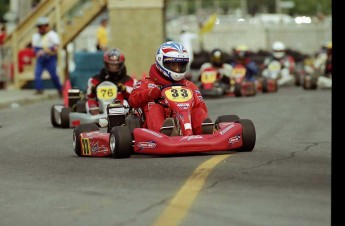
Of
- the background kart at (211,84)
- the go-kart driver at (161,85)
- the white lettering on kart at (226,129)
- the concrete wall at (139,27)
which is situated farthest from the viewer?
the concrete wall at (139,27)

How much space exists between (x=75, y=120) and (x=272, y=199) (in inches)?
387

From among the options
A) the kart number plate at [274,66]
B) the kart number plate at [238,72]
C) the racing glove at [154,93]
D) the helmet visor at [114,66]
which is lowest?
the kart number plate at [274,66]

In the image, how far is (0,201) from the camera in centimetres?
910

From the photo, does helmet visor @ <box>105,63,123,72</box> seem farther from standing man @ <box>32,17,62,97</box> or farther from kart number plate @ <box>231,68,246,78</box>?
kart number plate @ <box>231,68,246,78</box>

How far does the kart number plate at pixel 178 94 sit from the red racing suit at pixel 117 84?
5.05 metres

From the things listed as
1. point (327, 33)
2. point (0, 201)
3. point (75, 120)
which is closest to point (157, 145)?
point (0, 201)

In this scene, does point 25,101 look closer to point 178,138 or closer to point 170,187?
point 178,138

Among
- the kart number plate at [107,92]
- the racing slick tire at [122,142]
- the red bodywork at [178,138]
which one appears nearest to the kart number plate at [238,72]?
the kart number plate at [107,92]

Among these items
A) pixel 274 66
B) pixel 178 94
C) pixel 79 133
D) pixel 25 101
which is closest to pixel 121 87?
pixel 79 133

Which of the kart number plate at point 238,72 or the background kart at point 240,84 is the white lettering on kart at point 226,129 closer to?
the background kart at point 240,84

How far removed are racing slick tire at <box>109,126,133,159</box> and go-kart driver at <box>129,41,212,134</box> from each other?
1.85 ft

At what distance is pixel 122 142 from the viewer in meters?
11.9

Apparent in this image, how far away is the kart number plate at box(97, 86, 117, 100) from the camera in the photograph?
17812 mm

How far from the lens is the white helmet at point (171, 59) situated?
12.9 metres
